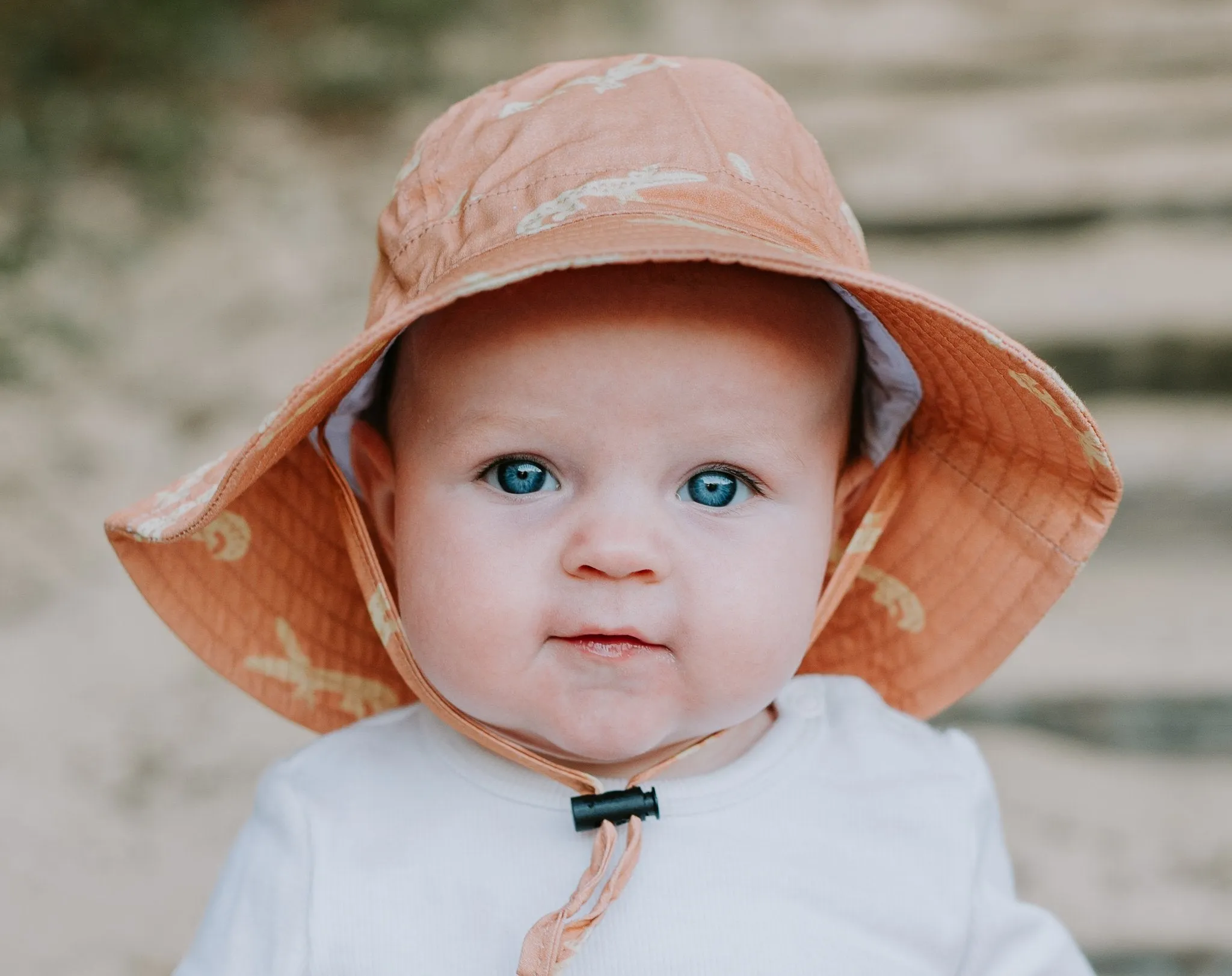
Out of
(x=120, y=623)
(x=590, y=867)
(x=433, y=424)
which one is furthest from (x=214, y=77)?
(x=590, y=867)

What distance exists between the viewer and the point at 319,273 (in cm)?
303

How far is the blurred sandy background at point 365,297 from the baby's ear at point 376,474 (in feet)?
2.94

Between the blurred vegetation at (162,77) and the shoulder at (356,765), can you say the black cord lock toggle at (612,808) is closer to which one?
the shoulder at (356,765)

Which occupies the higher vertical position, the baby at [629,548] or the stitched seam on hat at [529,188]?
the stitched seam on hat at [529,188]

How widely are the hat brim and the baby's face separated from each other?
0.07m

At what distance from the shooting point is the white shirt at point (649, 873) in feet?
3.80

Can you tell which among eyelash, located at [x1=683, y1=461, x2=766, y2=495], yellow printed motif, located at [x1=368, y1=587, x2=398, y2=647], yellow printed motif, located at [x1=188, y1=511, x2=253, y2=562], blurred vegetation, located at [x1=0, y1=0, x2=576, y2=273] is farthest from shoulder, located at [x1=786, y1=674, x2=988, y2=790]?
blurred vegetation, located at [x1=0, y1=0, x2=576, y2=273]

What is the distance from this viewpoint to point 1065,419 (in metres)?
1.16

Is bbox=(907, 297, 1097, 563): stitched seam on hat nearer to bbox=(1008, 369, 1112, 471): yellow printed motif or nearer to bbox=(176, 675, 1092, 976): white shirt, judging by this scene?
bbox=(1008, 369, 1112, 471): yellow printed motif

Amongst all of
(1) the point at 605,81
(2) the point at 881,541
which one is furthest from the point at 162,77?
(2) the point at 881,541

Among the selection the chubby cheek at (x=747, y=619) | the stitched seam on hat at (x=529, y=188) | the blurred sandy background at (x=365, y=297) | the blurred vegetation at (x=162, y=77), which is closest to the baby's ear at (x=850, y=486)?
the chubby cheek at (x=747, y=619)

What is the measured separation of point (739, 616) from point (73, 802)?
4.42 feet

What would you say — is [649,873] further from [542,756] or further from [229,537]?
[229,537]

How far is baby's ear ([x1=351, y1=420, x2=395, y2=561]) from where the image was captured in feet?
4.17
